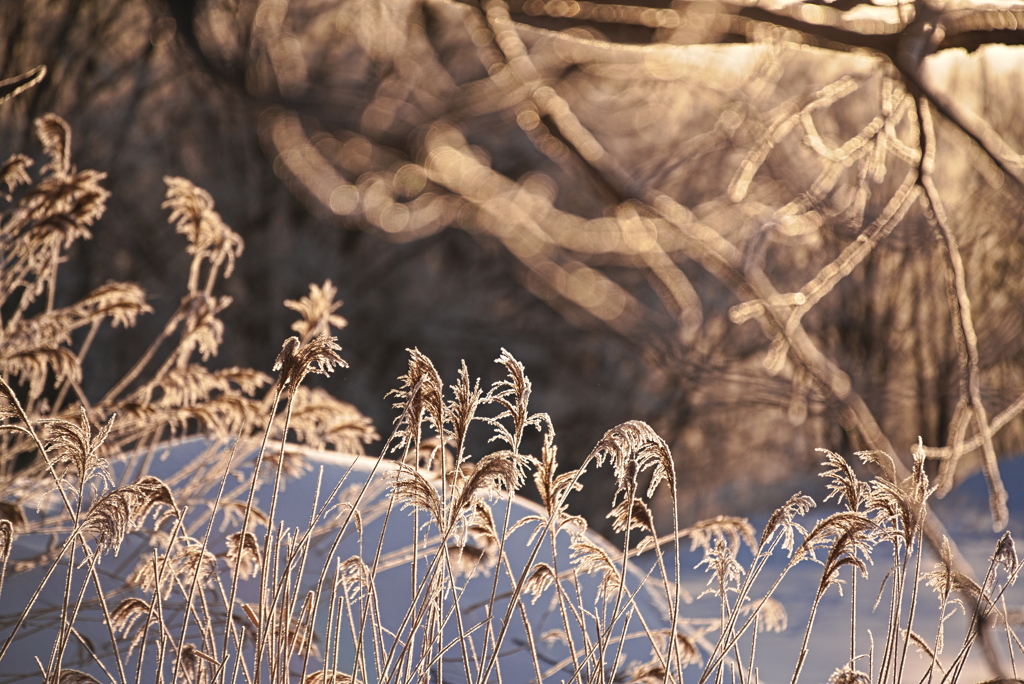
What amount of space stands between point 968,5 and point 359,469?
5.03 feet

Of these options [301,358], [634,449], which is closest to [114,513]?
[301,358]

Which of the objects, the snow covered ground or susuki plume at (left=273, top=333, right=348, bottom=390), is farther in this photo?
the snow covered ground

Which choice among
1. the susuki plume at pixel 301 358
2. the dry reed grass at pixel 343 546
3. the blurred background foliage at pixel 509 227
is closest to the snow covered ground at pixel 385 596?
the dry reed grass at pixel 343 546

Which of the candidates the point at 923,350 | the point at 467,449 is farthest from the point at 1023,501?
the point at 467,449

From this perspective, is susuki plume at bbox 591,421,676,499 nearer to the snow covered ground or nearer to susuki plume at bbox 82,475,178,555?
the snow covered ground

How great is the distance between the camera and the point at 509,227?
4.29 metres

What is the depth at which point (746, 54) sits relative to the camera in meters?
3.50

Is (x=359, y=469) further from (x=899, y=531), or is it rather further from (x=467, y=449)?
(x=467, y=449)

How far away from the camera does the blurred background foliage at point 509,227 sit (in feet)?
16.0

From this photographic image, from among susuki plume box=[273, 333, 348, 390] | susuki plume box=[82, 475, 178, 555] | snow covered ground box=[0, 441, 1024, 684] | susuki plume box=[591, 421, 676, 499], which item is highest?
susuki plume box=[273, 333, 348, 390]

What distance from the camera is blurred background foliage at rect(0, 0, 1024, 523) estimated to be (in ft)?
16.0

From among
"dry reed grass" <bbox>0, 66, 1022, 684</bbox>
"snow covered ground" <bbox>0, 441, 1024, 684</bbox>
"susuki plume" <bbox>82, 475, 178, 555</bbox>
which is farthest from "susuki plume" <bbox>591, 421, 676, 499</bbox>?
"susuki plume" <bbox>82, 475, 178, 555</bbox>

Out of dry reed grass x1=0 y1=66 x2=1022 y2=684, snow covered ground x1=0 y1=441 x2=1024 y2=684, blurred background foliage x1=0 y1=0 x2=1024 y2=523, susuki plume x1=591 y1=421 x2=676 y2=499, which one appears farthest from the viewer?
blurred background foliage x1=0 y1=0 x2=1024 y2=523

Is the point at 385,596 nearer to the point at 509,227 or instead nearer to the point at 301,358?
the point at 301,358
